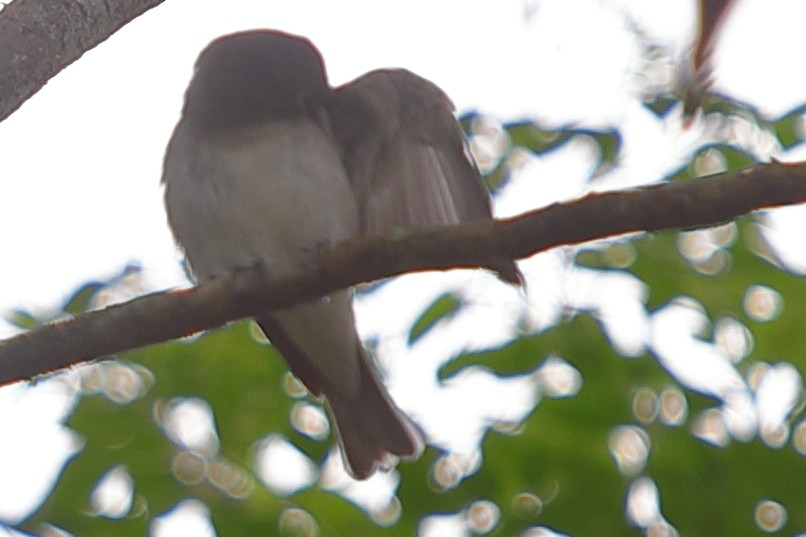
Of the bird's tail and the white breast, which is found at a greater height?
the white breast

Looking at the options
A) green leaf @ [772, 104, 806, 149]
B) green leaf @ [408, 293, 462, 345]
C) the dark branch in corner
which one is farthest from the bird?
Answer: the dark branch in corner

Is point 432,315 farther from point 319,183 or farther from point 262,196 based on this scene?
point 262,196

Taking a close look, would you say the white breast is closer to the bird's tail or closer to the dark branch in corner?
the bird's tail

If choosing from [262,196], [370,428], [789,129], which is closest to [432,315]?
[370,428]

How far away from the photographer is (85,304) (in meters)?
3.22

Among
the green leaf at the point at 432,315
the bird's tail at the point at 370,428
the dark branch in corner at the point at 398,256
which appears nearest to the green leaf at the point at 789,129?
the green leaf at the point at 432,315

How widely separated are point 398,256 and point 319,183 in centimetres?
133

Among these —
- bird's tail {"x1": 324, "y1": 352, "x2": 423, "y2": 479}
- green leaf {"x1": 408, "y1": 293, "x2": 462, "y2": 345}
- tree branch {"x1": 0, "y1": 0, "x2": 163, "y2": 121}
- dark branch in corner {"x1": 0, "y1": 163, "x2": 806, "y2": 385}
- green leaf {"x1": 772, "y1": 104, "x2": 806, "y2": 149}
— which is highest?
tree branch {"x1": 0, "y1": 0, "x2": 163, "y2": 121}

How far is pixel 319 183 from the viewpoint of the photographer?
3324mm

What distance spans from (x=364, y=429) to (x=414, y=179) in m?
0.81

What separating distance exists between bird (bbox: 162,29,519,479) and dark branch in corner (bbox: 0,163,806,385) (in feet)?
3.24

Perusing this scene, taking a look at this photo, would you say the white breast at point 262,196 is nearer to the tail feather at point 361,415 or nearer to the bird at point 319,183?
the bird at point 319,183

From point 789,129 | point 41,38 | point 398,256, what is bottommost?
point 789,129

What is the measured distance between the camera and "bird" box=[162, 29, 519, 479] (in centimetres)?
325
